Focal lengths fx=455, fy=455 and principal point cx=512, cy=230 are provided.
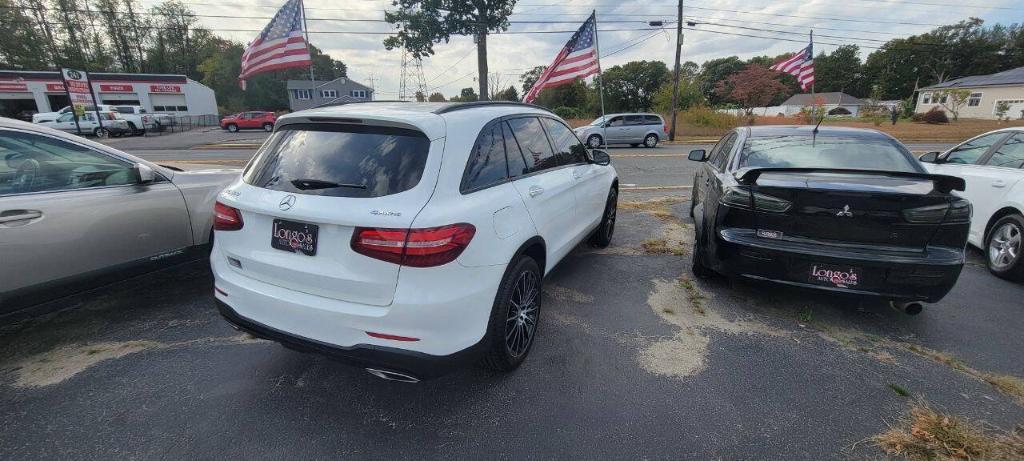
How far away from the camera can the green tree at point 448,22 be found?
33719 millimetres

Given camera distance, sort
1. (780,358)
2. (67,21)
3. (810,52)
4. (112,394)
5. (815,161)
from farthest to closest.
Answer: (67,21) < (810,52) < (815,161) < (780,358) < (112,394)

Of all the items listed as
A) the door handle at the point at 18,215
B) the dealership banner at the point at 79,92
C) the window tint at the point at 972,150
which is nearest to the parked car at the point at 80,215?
the door handle at the point at 18,215

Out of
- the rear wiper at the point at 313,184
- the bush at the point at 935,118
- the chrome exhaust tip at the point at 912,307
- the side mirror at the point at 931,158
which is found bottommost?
the bush at the point at 935,118

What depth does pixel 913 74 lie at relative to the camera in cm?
6738

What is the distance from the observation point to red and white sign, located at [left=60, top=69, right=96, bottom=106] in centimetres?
1858

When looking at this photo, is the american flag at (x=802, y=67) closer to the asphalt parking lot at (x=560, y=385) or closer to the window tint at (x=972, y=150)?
the window tint at (x=972, y=150)

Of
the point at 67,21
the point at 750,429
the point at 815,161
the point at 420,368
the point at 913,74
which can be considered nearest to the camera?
the point at 420,368

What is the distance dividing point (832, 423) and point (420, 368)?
2.18 metres

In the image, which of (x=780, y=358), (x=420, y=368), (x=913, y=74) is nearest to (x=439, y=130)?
(x=420, y=368)

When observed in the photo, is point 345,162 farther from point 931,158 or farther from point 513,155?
point 931,158

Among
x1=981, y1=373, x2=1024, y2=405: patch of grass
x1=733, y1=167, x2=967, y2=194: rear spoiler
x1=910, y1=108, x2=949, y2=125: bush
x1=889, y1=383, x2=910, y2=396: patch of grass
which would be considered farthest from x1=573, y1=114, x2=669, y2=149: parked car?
x1=910, y1=108, x2=949, y2=125: bush

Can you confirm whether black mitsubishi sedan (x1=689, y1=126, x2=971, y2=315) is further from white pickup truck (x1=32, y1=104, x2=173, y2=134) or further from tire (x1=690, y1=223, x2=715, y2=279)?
white pickup truck (x1=32, y1=104, x2=173, y2=134)

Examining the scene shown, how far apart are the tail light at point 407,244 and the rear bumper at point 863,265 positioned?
2.38 meters

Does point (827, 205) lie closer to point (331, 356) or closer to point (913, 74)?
A: point (331, 356)
